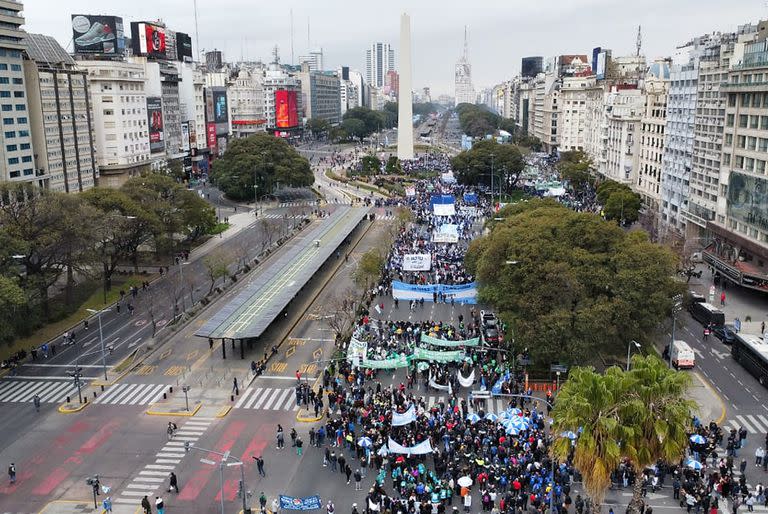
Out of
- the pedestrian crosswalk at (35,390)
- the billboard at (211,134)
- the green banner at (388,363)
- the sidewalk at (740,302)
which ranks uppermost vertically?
the billboard at (211,134)

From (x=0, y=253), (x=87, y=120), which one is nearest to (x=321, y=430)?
(x=0, y=253)

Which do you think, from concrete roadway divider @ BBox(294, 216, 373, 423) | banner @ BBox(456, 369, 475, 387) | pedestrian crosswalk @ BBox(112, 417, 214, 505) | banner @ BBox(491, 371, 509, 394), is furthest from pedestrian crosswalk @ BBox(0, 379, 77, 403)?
banner @ BBox(491, 371, 509, 394)

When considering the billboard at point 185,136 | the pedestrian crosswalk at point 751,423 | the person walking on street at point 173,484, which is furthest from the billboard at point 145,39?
the pedestrian crosswalk at point 751,423

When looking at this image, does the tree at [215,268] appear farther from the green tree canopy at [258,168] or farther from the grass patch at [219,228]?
the green tree canopy at [258,168]

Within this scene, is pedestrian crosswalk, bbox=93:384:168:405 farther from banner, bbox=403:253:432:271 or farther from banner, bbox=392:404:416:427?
banner, bbox=403:253:432:271

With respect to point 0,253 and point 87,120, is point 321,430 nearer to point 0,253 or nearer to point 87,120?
point 0,253

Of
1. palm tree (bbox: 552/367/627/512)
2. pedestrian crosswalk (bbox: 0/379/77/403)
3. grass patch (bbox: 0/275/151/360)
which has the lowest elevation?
pedestrian crosswalk (bbox: 0/379/77/403)
